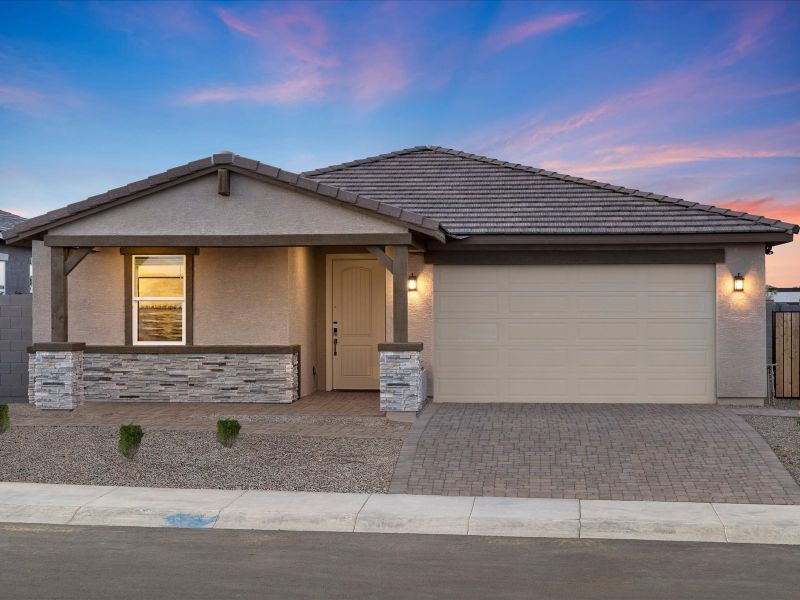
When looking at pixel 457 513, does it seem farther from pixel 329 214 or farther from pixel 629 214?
pixel 629 214

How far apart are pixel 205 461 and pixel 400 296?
409cm

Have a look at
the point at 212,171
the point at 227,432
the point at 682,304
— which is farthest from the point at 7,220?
the point at 682,304

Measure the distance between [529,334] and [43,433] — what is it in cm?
792

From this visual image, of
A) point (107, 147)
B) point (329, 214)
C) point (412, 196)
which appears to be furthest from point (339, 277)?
point (107, 147)

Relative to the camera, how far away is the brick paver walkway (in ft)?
40.7

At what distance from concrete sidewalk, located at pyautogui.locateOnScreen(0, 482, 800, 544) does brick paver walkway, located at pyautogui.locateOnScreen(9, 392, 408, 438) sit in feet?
10.0

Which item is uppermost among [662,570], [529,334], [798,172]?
[798,172]

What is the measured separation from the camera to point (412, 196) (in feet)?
55.5

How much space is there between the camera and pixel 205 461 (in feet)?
34.6

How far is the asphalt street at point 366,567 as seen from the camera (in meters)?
6.12

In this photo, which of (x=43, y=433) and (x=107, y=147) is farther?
(x=107, y=147)

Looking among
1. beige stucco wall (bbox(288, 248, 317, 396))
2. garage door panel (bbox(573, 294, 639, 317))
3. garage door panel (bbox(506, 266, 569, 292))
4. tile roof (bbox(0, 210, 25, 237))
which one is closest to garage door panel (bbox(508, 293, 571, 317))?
garage door panel (bbox(506, 266, 569, 292))

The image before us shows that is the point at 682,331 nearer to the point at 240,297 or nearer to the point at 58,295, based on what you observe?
the point at 240,297

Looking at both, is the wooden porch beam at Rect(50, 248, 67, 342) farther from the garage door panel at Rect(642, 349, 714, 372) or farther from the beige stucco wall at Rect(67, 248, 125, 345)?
the garage door panel at Rect(642, 349, 714, 372)
